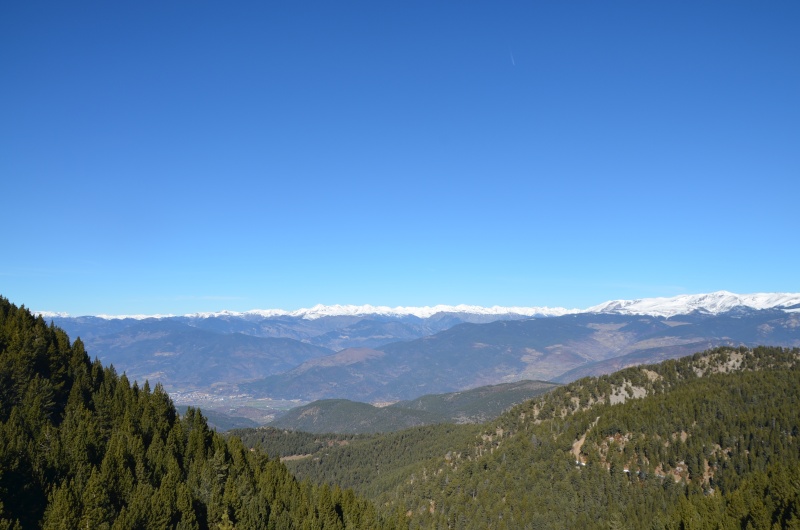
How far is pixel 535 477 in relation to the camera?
197 metres

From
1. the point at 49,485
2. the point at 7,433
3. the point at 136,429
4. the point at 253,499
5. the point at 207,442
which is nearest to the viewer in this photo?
the point at 49,485

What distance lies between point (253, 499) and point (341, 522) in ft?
86.8

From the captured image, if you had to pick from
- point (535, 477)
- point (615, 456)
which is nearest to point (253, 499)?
point (535, 477)

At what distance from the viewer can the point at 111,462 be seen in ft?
277

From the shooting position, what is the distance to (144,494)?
7700cm

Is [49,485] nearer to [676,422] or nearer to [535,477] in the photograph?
[535,477]

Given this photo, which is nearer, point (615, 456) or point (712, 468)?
point (712, 468)

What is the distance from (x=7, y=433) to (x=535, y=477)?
16856 cm

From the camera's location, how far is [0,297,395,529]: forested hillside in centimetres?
7281

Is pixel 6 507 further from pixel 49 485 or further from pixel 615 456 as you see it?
pixel 615 456

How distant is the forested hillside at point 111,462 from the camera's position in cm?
7281

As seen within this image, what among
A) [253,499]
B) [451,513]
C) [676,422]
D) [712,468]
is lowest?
[451,513]

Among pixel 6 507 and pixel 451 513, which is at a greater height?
pixel 6 507

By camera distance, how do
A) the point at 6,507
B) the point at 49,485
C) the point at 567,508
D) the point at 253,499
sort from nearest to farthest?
the point at 6,507 → the point at 49,485 → the point at 253,499 → the point at 567,508
